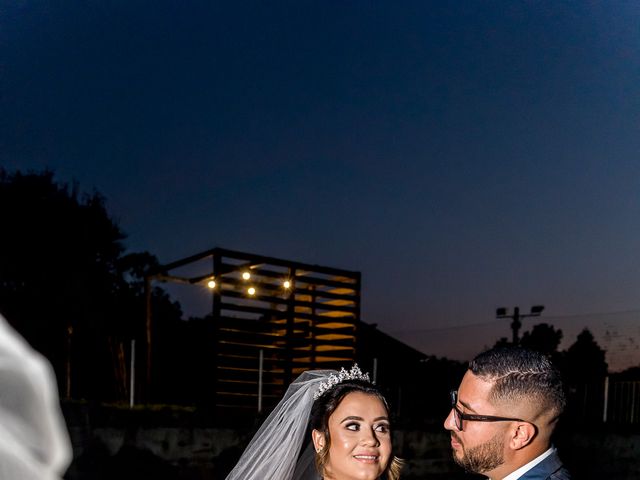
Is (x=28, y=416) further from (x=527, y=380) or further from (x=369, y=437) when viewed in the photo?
(x=369, y=437)

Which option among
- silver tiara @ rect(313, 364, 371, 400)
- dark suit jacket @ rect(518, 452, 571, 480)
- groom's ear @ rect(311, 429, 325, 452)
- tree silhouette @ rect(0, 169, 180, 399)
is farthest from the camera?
tree silhouette @ rect(0, 169, 180, 399)

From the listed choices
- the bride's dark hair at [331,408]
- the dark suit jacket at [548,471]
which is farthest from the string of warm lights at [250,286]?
the dark suit jacket at [548,471]

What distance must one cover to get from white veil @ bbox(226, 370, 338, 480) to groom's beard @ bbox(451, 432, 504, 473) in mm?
1467

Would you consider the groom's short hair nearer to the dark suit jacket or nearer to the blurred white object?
the dark suit jacket

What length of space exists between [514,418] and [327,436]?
123 cm

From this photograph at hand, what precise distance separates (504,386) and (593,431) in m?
10.8

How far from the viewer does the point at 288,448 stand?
144 inches

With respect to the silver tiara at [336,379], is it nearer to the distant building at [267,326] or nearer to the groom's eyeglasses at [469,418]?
the groom's eyeglasses at [469,418]

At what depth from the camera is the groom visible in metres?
2.08

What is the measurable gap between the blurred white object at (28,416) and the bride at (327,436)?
96.4 inches

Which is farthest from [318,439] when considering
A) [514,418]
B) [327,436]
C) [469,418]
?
[514,418]

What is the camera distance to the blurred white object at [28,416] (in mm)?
586

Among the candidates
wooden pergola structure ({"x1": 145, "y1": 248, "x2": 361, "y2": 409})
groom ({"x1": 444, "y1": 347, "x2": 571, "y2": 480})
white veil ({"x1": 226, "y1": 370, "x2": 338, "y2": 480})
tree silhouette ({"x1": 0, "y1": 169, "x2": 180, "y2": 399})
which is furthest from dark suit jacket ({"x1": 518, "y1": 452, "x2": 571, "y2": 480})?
tree silhouette ({"x1": 0, "y1": 169, "x2": 180, "y2": 399})

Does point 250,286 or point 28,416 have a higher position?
point 250,286
